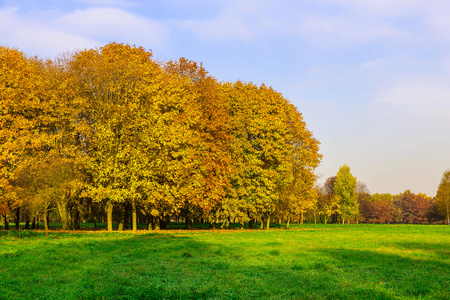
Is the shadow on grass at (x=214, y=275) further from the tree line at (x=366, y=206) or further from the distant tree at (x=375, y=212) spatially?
the distant tree at (x=375, y=212)

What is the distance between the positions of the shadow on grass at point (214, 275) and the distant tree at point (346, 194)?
86340mm

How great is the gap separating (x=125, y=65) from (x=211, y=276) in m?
32.4

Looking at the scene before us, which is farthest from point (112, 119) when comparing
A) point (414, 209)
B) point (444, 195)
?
point (414, 209)

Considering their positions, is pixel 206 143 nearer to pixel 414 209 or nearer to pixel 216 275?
pixel 216 275

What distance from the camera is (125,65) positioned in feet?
133

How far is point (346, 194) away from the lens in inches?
4067

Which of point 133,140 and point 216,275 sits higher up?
point 133,140

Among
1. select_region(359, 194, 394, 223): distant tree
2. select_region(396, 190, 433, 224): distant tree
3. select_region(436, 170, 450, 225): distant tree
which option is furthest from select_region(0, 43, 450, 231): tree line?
select_region(396, 190, 433, 224): distant tree

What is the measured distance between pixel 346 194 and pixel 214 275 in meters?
96.4

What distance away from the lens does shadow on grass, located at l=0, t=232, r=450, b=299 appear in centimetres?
1082

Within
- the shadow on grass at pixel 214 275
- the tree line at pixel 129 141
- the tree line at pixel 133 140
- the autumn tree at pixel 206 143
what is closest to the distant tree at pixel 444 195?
the tree line at pixel 133 140

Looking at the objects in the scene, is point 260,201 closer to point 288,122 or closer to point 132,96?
point 288,122

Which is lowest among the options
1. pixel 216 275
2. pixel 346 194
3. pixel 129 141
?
pixel 216 275

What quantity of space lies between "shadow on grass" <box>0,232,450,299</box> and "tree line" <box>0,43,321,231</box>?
13.8 meters
